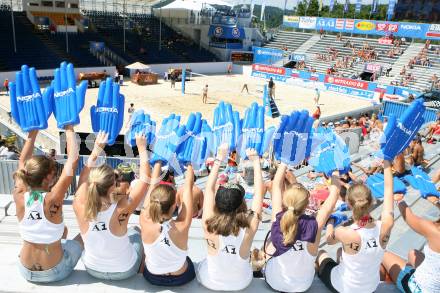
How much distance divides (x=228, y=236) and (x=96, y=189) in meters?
0.97

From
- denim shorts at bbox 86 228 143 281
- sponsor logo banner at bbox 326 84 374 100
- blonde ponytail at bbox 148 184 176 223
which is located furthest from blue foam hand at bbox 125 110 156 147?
sponsor logo banner at bbox 326 84 374 100

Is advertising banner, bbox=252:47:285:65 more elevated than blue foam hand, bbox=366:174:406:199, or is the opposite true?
blue foam hand, bbox=366:174:406:199

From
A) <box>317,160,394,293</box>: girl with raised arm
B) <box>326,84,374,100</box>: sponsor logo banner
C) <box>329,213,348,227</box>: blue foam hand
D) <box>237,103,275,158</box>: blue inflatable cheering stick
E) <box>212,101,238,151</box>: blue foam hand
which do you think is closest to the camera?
<box>317,160,394,293</box>: girl with raised arm

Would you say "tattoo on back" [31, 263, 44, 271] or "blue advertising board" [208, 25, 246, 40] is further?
"blue advertising board" [208, 25, 246, 40]

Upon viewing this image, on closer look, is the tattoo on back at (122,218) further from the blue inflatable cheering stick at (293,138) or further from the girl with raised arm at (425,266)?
the girl with raised arm at (425,266)

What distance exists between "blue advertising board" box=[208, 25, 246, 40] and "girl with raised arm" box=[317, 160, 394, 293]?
3464 centimetres

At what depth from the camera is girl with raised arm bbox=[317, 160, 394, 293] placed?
2.85m

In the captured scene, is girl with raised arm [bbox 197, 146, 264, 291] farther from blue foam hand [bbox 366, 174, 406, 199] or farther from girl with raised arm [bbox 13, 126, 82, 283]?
blue foam hand [bbox 366, 174, 406, 199]

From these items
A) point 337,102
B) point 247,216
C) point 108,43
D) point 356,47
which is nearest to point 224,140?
point 247,216

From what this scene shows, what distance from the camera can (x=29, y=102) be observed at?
3.48 m

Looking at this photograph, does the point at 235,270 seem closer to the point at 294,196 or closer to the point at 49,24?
the point at 294,196

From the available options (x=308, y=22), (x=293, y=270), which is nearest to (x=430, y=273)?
(x=293, y=270)

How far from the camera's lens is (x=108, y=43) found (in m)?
31.6

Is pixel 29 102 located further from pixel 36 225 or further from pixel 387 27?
pixel 387 27
